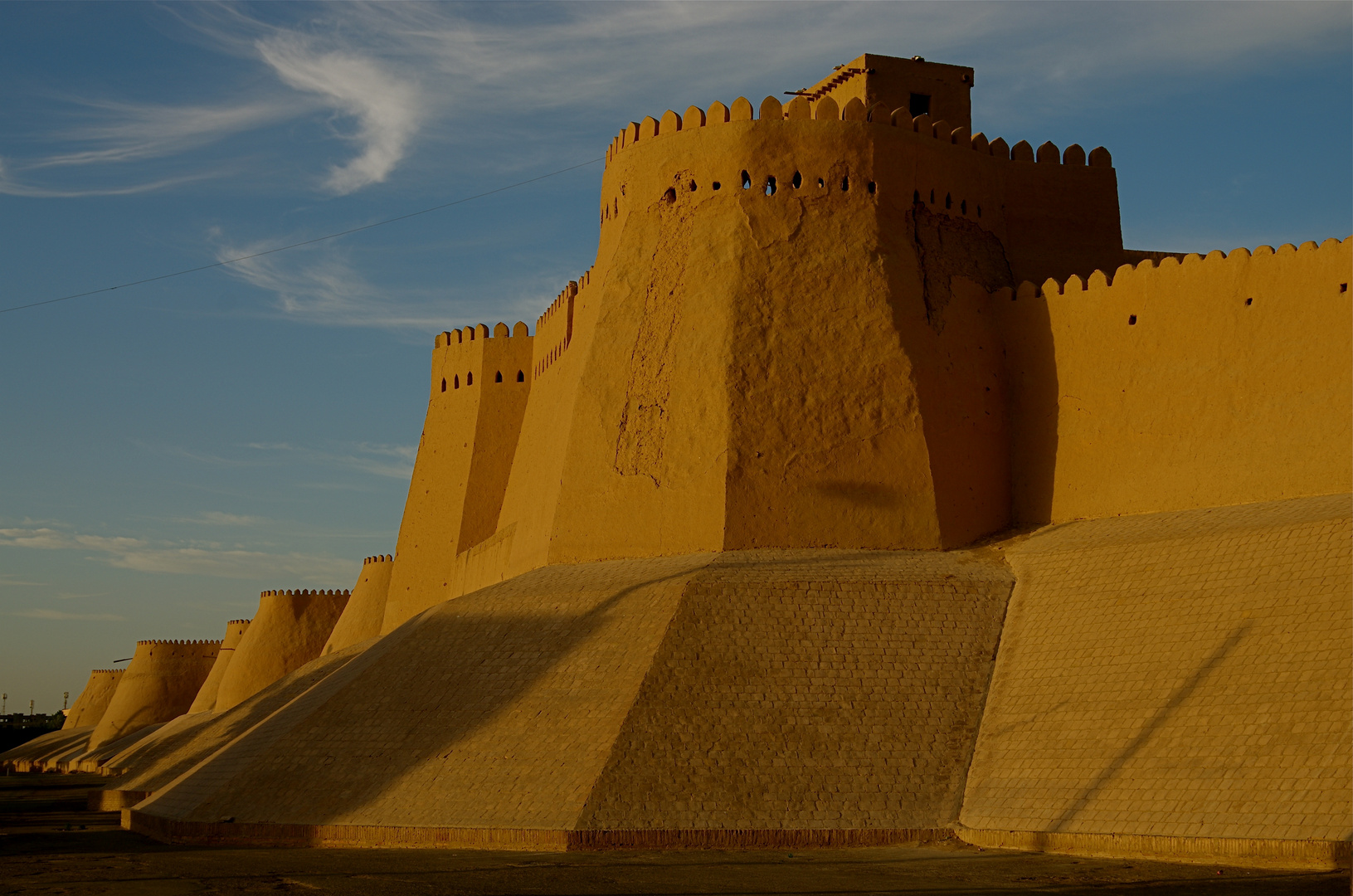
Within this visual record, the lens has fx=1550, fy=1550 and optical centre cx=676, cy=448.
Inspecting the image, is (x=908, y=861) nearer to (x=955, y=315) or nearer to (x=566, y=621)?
(x=566, y=621)

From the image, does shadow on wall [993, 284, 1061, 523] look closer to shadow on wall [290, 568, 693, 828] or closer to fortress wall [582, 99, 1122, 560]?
fortress wall [582, 99, 1122, 560]

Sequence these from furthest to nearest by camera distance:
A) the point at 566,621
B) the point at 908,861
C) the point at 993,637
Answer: the point at 566,621
the point at 993,637
the point at 908,861

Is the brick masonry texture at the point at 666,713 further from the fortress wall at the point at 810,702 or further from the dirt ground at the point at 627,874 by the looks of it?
the dirt ground at the point at 627,874

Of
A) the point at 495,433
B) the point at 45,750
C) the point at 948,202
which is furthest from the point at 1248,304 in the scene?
the point at 45,750

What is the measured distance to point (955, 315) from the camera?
2184 cm

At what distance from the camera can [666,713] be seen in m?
17.2

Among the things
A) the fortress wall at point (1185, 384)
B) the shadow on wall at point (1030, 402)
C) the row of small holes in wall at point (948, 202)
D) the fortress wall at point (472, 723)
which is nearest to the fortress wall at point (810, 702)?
the fortress wall at point (472, 723)

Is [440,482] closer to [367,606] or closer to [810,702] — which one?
[367,606]

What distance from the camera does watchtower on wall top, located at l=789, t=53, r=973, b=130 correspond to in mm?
24703

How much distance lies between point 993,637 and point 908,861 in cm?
423

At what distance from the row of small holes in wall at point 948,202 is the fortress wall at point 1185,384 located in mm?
1586

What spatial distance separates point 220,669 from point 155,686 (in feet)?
20.8

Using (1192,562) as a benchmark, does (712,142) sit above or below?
above

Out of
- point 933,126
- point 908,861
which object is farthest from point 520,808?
point 933,126
